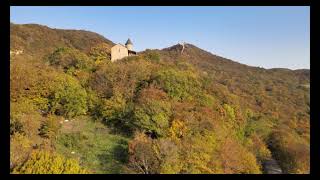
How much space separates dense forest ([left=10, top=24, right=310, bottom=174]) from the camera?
17281mm

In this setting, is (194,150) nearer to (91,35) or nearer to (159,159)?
(159,159)

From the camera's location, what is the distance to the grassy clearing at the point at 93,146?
57.7ft

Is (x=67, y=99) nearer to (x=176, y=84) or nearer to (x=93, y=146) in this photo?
(x=93, y=146)

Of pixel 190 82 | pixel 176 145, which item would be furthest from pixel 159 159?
pixel 190 82

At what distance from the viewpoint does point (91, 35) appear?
282 ft

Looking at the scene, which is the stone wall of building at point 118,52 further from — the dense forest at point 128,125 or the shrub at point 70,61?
the shrub at point 70,61

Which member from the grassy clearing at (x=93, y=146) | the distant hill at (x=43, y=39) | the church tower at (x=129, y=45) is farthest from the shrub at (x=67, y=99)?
the distant hill at (x=43, y=39)

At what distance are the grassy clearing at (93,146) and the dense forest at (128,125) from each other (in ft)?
0.16

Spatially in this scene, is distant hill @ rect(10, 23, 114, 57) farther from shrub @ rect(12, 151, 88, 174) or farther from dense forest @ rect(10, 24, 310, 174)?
shrub @ rect(12, 151, 88, 174)

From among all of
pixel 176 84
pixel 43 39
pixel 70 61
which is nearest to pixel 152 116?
pixel 176 84

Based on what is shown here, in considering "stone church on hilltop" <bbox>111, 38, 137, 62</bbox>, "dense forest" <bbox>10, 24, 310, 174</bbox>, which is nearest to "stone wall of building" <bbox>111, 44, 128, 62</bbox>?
"stone church on hilltop" <bbox>111, 38, 137, 62</bbox>

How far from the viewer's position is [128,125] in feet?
74.1

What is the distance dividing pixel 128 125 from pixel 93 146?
11.5 ft
